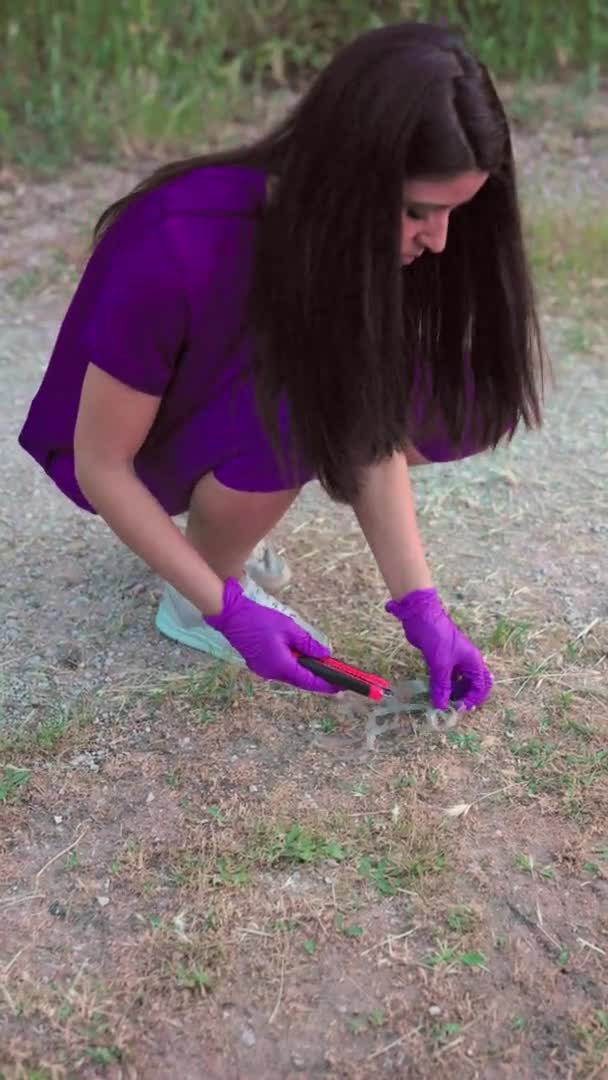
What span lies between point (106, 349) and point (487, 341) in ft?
1.48

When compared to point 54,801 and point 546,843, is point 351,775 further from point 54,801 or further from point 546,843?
point 54,801

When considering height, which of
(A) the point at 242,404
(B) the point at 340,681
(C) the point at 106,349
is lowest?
(B) the point at 340,681

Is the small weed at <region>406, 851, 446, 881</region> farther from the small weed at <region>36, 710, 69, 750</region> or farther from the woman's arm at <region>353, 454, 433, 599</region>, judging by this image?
the small weed at <region>36, 710, 69, 750</region>

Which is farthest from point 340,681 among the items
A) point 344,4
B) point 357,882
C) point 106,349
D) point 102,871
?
point 344,4

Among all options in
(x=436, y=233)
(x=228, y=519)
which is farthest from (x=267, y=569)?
(x=436, y=233)

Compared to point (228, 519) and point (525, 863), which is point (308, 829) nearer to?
point (525, 863)

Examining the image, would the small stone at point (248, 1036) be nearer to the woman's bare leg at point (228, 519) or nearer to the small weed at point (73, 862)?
the small weed at point (73, 862)

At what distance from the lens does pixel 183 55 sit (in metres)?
3.59

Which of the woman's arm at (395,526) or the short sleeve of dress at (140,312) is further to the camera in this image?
the woman's arm at (395,526)

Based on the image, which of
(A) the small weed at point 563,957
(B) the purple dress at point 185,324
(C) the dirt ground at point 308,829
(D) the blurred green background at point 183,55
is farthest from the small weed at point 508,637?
(D) the blurred green background at point 183,55

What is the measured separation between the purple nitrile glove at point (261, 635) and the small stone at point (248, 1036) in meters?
0.41

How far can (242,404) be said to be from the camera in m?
1.53

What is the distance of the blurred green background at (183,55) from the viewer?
11.0ft

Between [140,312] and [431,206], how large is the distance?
332mm
